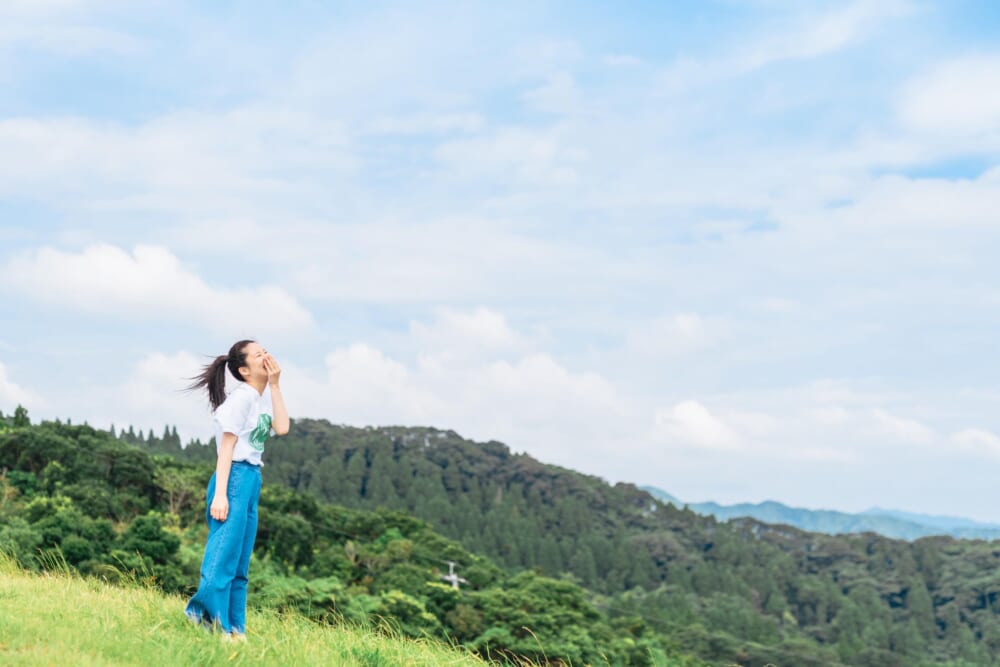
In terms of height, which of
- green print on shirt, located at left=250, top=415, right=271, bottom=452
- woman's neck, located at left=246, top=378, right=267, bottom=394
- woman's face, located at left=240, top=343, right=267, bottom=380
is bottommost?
green print on shirt, located at left=250, top=415, right=271, bottom=452

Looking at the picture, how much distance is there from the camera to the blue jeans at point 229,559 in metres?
5.77

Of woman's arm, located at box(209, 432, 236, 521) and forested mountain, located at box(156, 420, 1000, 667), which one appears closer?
woman's arm, located at box(209, 432, 236, 521)

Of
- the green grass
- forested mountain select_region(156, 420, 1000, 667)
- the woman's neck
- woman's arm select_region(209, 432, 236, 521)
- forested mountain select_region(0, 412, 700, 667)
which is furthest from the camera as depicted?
forested mountain select_region(156, 420, 1000, 667)

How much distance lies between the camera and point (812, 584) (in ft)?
266

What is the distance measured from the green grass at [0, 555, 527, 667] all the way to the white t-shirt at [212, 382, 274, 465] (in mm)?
1041

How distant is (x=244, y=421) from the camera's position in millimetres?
5898

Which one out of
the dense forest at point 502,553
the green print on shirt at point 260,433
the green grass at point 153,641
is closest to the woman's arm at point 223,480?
the green print on shirt at point 260,433

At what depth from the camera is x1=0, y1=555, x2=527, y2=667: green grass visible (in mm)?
4848

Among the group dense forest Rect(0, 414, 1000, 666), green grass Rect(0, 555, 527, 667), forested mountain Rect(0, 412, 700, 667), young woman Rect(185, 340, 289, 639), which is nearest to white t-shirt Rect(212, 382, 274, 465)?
young woman Rect(185, 340, 289, 639)

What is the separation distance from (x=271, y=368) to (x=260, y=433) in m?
0.41

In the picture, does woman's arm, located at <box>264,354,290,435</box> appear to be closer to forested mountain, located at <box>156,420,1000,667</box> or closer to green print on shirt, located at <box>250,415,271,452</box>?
green print on shirt, located at <box>250,415,271,452</box>

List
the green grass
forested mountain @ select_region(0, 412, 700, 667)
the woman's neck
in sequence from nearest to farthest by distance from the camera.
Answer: the green grass
the woman's neck
forested mountain @ select_region(0, 412, 700, 667)

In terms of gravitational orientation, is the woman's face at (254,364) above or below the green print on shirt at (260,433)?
above

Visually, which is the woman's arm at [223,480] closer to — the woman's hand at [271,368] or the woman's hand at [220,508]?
the woman's hand at [220,508]
